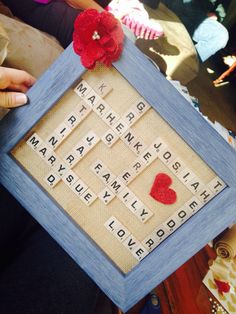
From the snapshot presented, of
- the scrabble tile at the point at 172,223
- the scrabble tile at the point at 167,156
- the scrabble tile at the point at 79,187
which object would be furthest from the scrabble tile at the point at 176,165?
the scrabble tile at the point at 79,187

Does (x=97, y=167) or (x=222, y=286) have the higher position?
(x=97, y=167)

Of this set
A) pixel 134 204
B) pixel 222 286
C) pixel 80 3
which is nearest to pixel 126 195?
pixel 134 204

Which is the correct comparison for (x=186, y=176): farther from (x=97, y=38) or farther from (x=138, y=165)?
(x=97, y=38)

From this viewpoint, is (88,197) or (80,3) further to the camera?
(80,3)

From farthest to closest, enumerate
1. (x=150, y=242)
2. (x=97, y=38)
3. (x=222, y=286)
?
(x=222, y=286) → (x=150, y=242) → (x=97, y=38)

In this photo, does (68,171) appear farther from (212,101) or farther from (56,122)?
(212,101)

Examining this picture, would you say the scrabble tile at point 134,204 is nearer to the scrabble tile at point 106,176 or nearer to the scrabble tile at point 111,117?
the scrabble tile at point 106,176

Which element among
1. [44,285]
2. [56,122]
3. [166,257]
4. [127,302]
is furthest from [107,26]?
[44,285]
